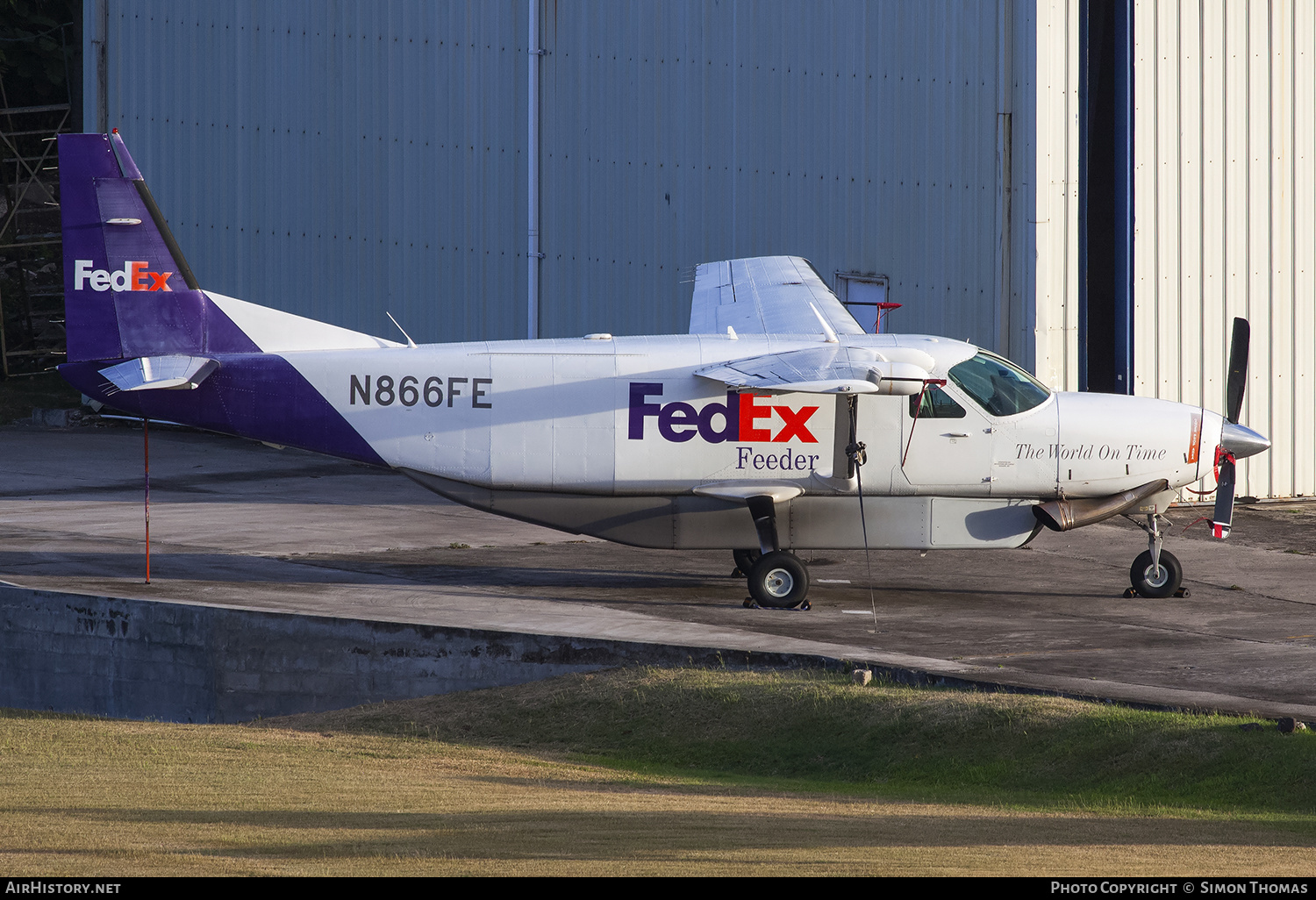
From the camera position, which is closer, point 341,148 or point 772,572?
point 772,572

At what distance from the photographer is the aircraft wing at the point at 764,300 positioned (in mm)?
17812

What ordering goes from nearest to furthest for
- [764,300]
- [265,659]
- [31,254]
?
[265,659] → [764,300] → [31,254]

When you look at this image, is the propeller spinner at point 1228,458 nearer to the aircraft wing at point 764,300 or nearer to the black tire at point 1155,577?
the black tire at point 1155,577

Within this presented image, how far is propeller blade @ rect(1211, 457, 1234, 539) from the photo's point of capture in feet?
52.5

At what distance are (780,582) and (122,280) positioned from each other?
296 inches

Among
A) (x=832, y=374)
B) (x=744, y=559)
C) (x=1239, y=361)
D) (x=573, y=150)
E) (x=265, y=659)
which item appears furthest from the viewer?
(x=573, y=150)

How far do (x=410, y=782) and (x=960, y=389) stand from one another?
25.7 ft

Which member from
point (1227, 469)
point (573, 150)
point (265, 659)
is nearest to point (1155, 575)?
point (1227, 469)

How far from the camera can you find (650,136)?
26.2 m

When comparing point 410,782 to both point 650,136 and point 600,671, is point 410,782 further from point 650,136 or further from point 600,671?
point 650,136

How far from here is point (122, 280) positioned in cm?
1565

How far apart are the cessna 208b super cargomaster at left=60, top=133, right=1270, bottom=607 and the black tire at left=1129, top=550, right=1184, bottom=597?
77 cm

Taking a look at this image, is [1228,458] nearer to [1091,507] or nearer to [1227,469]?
[1227,469]

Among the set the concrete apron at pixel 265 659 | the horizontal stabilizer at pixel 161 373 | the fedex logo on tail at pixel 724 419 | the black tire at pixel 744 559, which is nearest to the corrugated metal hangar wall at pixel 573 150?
the black tire at pixel 744 559
